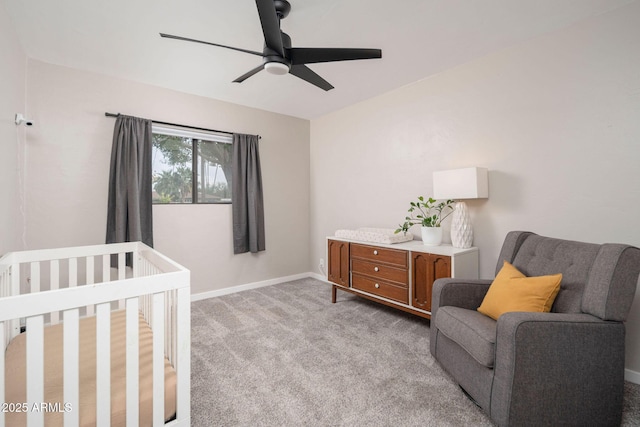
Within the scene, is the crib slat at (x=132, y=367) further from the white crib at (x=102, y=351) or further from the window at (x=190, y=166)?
the window at (x=190, y=166)

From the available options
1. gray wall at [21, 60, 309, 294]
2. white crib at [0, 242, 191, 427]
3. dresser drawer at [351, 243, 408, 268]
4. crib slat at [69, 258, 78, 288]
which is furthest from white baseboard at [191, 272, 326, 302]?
white crib at [0, 242, 191, 427]

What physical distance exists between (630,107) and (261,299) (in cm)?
361

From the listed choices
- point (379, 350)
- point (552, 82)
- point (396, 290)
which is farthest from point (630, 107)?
point (379, 350)

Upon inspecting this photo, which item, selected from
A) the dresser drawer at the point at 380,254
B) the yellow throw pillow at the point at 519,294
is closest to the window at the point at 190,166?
the dresser drawer at the point at 380,254

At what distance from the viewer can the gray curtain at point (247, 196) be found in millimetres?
3732

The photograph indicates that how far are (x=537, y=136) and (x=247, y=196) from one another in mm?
3115

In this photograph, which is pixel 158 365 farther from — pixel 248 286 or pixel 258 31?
pixel 248 286

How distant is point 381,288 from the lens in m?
2.88

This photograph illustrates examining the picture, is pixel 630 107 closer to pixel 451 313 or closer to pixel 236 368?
pixel 451 313

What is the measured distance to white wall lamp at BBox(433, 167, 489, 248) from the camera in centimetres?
245

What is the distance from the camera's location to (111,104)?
9.66 ft

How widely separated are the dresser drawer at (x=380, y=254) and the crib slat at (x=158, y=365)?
80.4 inches

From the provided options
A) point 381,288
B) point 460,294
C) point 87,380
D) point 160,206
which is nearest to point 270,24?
point 87,380

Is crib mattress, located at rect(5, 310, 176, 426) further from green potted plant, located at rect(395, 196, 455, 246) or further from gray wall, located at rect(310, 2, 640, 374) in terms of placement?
gray wall, located at rect(310, 2, 640, 374)
